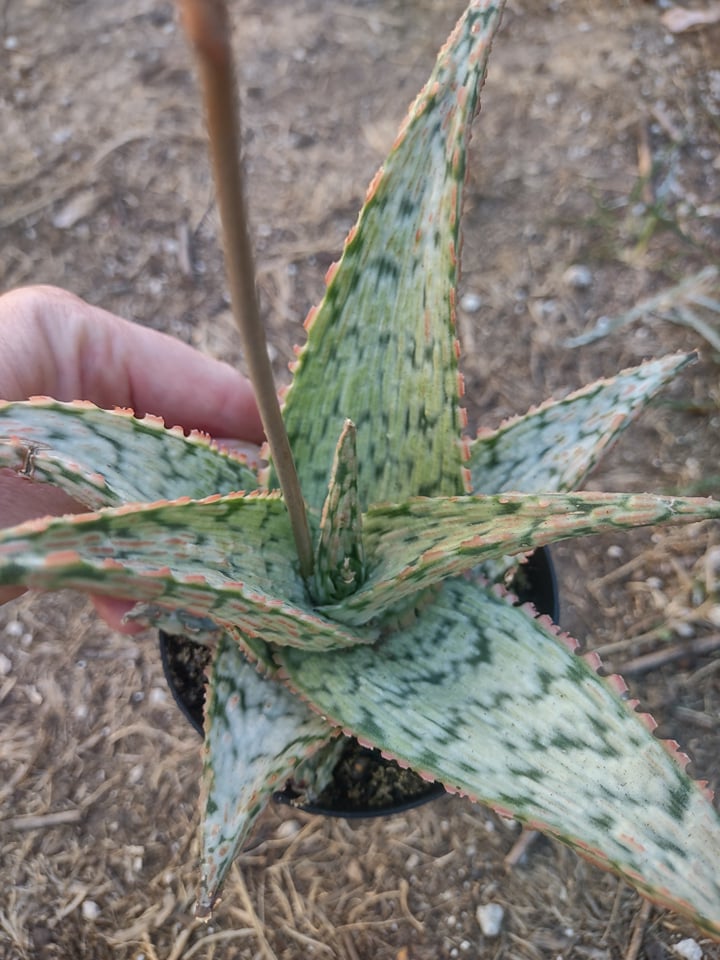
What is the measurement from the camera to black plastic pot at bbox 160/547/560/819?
1.11 meters

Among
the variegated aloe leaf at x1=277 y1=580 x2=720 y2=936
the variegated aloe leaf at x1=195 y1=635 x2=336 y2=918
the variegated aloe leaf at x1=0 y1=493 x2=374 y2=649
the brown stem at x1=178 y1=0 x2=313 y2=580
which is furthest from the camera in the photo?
the variegated aloe leaf at x1=195 y1=635 x2=336 y2=918

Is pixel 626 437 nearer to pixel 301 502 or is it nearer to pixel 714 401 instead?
pixel 714 401

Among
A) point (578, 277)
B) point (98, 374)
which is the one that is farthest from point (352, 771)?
point (578, 277)

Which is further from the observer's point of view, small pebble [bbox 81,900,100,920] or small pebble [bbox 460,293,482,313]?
small pebble [bbox 460,293,482,313]

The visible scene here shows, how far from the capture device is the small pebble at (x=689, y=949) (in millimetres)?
1221

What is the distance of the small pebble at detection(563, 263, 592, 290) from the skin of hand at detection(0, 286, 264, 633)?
0.87 meters

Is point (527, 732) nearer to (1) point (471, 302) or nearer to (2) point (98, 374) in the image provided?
(2) point (98, 374)

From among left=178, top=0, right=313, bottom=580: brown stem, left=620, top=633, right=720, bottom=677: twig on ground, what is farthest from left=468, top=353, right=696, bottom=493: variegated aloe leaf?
left=620, top=633, right=720, bottom=677: twig on ground

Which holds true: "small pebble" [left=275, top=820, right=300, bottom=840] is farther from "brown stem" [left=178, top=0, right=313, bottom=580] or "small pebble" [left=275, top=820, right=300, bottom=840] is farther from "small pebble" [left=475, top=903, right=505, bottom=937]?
"brown stem" [left=178, top=0, right=313, bottom=580]

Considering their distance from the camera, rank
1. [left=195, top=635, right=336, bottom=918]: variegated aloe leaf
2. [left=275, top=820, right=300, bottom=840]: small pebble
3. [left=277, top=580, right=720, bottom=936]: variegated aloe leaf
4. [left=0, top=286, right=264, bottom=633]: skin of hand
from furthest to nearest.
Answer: [left=275, top=820, right=300, bottom=840]: small pebble → [left=0, top=286, right=264, bottom=633]: skin of hand → [left=195, top=635, right=336, bottom=918]: variegated aloe leaf → [left=277, top=580, right=720, bottom=936]: variegated aloe leaf

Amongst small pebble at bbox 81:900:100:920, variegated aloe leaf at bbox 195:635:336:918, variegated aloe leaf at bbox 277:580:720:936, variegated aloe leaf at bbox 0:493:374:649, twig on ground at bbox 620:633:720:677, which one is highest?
variegated aloe leaf at bbox 0:493:374:649

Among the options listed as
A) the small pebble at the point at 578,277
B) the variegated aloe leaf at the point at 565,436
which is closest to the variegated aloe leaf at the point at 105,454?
the variegated aloe leaf at the point at 565,436

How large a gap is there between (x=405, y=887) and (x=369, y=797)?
28 centimetres

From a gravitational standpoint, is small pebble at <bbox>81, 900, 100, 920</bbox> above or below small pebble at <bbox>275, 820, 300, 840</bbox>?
below
